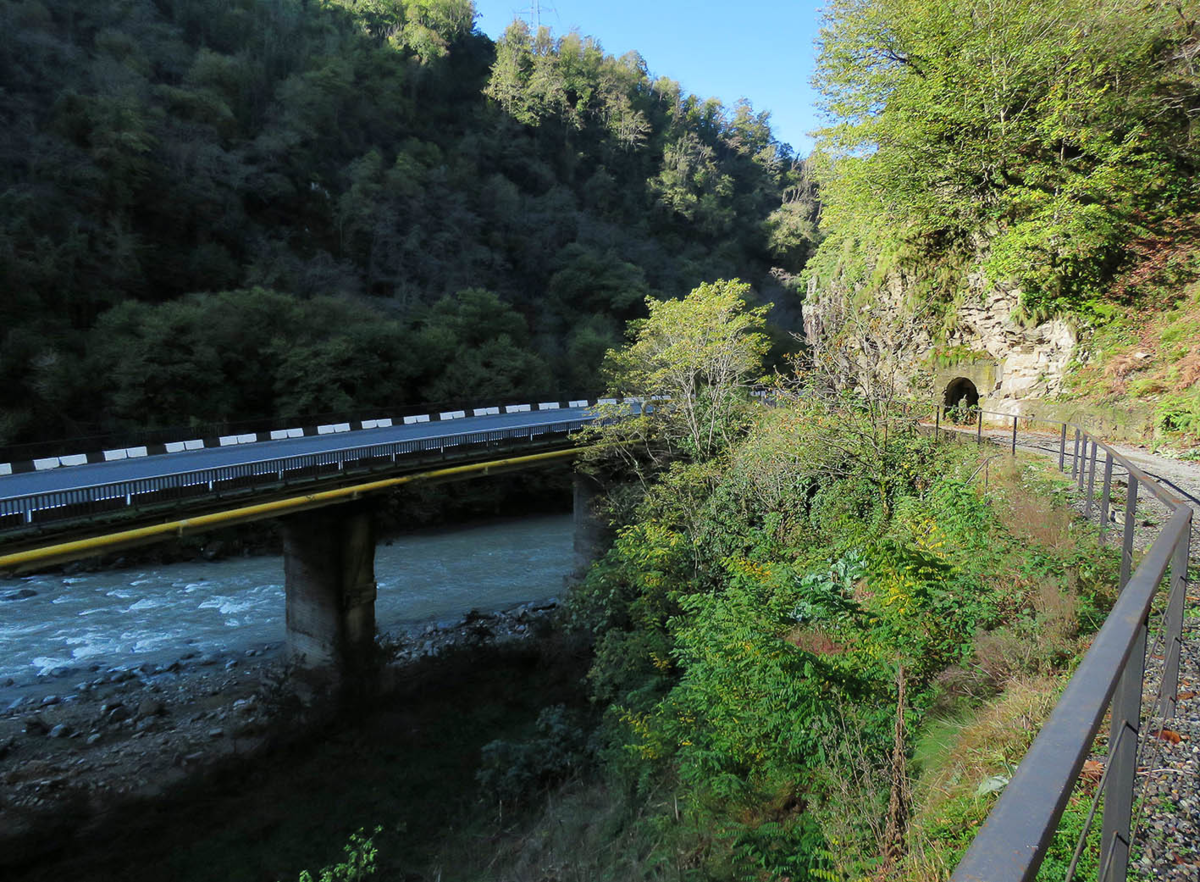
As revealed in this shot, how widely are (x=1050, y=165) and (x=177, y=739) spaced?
25.8m

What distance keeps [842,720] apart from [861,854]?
1.38m

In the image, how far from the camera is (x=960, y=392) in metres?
22.2

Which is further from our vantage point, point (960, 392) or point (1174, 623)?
point (960, 392)

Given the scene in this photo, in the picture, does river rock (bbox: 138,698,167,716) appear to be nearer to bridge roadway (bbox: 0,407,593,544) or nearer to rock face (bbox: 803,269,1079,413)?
bridge roadway (bbox: 0,407,593,544)

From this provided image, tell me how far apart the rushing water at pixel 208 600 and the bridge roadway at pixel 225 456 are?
5.03 m

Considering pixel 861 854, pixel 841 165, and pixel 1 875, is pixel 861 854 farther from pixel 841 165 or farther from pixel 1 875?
pixel 841 165

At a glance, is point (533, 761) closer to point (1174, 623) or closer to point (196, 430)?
point (1174, 623)

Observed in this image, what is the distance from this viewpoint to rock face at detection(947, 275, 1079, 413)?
18.8 m

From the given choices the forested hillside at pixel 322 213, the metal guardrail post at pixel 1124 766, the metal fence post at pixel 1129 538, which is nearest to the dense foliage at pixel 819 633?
the metal fence post at pixel 1129 538

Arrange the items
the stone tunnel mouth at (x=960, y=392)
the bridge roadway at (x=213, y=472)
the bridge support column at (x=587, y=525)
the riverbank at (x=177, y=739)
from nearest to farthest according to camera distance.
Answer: the riverbank at (x=177, y=739) → the bridge roadway at (x=213, y=472) → the stone tunnel mouth at (x=960, y=392) → the bridge support column at (x=587, y=525)

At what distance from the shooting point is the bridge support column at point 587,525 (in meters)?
24.7

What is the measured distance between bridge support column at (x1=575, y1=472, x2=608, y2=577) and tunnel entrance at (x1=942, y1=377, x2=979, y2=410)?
40.2ft

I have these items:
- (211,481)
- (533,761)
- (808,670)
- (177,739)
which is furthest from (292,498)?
(808,670)

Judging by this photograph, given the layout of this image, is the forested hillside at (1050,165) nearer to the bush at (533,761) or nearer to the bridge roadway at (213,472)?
the bush at (533,761)
